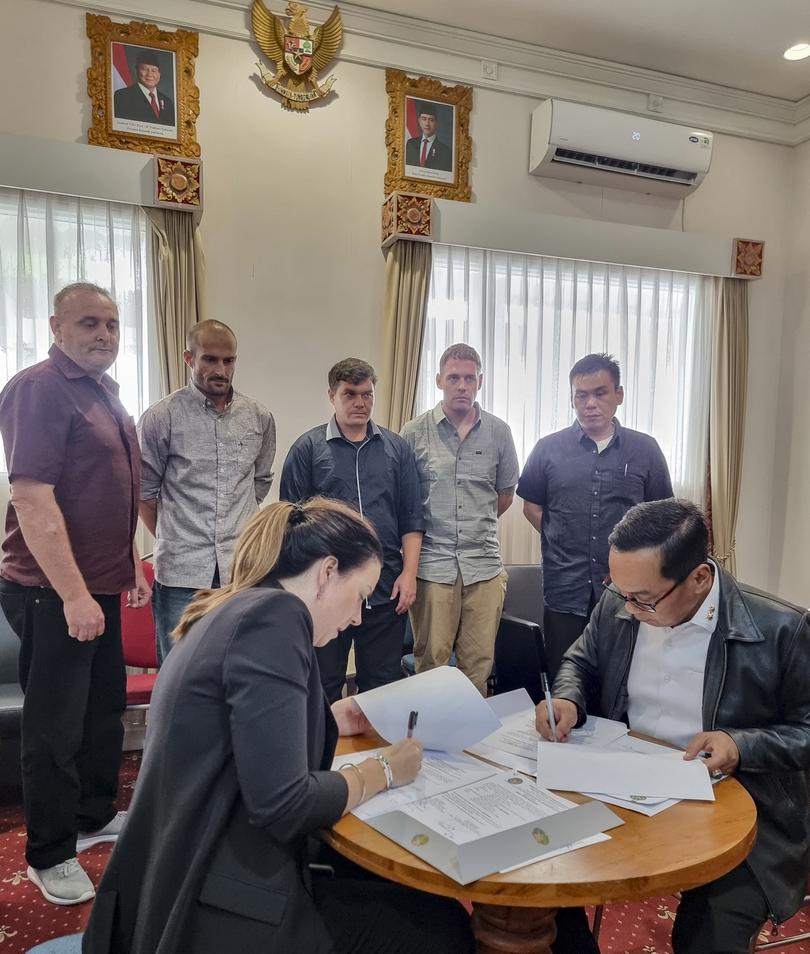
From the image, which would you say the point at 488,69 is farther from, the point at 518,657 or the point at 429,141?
the point at 518,657

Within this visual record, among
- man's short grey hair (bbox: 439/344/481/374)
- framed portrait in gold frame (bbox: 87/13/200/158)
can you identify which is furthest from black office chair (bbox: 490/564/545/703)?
framed portrait in gold frame (bbox: 87/13/200/158)

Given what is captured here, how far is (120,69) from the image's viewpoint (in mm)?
3230

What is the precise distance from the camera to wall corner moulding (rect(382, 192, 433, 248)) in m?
3.53

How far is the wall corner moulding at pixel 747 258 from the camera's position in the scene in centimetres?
419

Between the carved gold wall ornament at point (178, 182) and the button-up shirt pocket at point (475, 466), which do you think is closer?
the button-up shirt pocket at point (475, 466)

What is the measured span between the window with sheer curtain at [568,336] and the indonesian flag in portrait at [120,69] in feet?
5.32

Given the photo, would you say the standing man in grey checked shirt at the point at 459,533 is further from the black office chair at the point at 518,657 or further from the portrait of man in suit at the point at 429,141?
the portrait of man in suit at the point at 429,141

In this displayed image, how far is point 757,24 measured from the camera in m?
3.57

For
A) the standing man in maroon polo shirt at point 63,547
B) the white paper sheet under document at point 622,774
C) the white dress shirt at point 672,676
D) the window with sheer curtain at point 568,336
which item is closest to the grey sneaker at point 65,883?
the standing man in maroon polo shirt at point 63,547

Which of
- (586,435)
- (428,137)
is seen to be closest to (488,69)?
(428,137)

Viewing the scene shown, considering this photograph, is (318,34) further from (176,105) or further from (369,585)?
(369,585)

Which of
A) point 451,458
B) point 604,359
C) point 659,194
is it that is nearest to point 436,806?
point 451,458

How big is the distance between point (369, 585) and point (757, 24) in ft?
12.3

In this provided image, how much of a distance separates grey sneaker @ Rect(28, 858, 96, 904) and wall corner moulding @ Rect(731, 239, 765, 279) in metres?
4.23
